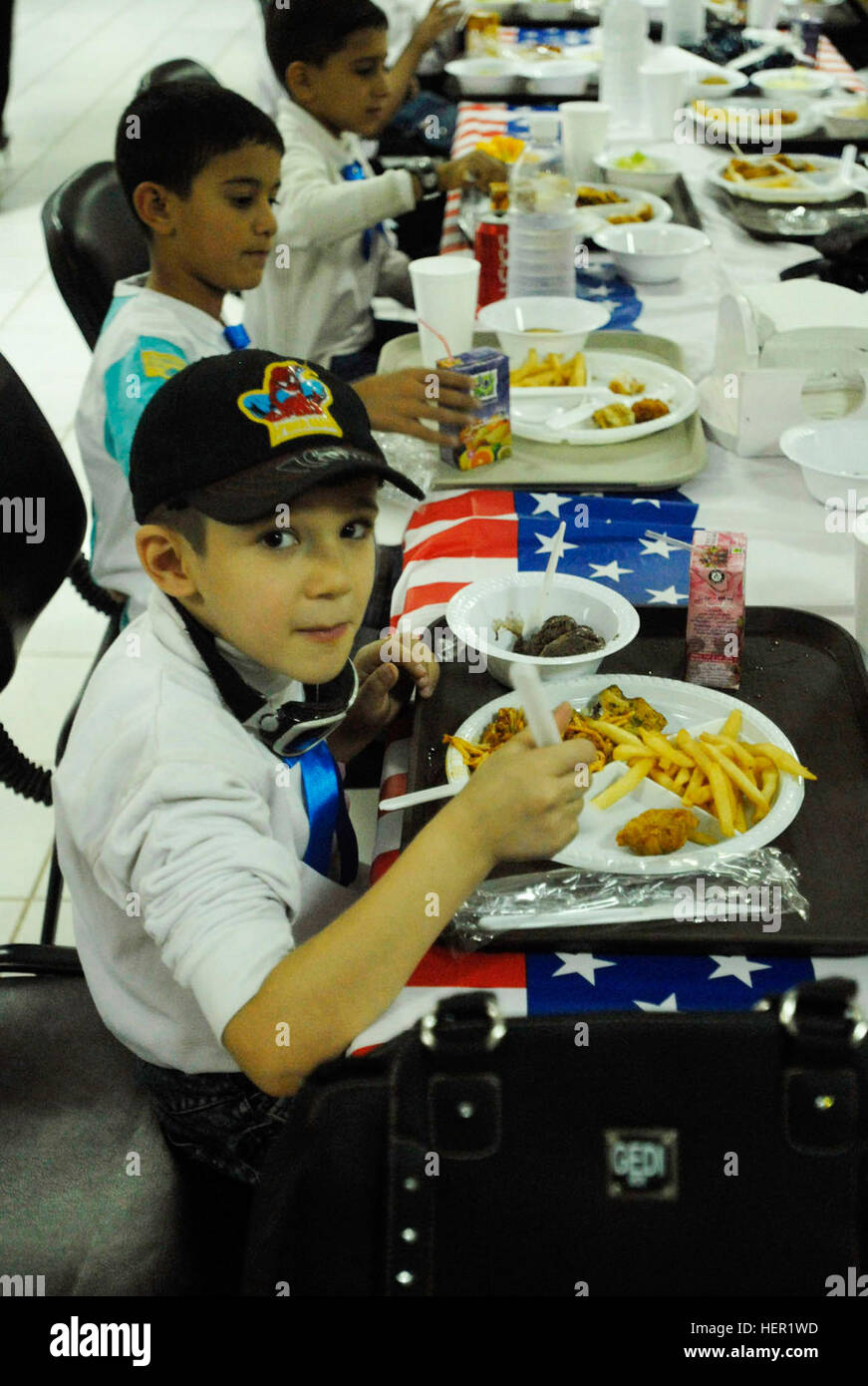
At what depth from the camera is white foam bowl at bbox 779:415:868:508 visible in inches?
61.9

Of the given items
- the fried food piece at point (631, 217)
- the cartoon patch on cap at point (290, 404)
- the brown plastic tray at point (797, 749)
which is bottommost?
the brown plastic tray at point (797, 749)

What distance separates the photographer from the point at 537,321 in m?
2.05

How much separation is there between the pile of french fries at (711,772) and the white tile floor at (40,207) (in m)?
1.05

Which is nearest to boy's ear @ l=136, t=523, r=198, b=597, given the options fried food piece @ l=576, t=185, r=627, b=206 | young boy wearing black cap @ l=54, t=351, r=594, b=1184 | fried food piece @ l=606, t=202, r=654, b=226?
young boy wearing black cap @ l=54, t=351, r=594, b=1184

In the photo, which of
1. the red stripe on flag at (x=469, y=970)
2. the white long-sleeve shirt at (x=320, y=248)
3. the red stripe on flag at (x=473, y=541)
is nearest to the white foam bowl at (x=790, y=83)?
the white long-sleeve shirt at (x=320, y=248)

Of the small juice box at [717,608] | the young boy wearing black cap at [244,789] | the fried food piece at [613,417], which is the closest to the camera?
the young boy wearing black cap at [244,789]

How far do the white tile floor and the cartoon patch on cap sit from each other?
3.74ft

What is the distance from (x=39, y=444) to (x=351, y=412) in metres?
0.65

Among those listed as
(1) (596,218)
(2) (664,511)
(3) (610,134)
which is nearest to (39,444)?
(2) (664,511)

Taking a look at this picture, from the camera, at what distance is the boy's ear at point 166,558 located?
3.45ft

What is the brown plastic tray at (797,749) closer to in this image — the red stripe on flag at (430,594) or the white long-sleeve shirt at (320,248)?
the red stripe on flag at (430,594)

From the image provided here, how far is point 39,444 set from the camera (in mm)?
1569

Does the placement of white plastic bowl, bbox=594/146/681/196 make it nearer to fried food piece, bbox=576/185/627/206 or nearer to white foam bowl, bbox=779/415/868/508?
fried food piece, bbox=576/185/627/206

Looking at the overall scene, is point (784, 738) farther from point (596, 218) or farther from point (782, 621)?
point (596, 218)
